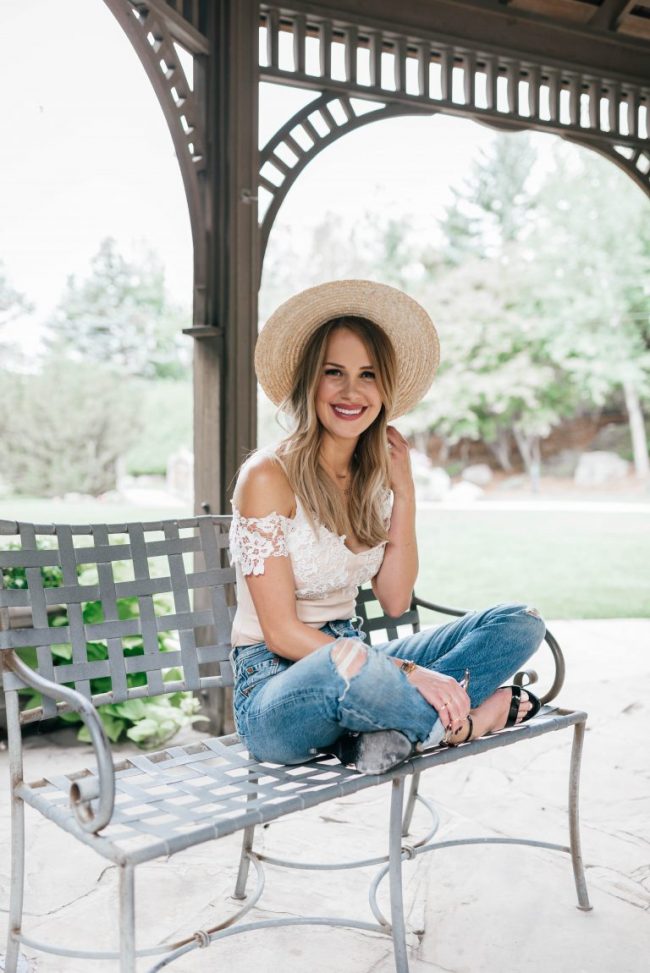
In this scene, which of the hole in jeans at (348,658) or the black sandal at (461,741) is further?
the black sandal at (461,741)

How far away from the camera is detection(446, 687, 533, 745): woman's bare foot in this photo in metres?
1.90

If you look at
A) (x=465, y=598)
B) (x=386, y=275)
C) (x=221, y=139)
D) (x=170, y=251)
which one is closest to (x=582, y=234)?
(x=386, y=275)

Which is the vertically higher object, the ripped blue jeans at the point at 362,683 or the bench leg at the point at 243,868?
the ripped blue jeans at the point at 362,683

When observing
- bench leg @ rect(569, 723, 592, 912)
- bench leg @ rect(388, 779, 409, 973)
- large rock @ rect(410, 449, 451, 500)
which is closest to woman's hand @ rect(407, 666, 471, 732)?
bench leg @ rect(388, 779, 409, 973)

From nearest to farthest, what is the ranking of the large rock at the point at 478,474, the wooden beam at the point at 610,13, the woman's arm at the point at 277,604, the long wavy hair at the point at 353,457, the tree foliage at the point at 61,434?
the woman's arm at the point at 277,604 → the long wavy hair at the point at 353,457 → the wooden beam at the point at 610,13 → the tree foliage at the point at 61,434 → the large rock at the point at 478,474

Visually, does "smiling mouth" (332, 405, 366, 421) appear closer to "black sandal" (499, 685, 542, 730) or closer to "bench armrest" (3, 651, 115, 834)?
"black sandal" (499, 685, 542, 730)

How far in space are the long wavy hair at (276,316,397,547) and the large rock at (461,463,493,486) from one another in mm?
18929

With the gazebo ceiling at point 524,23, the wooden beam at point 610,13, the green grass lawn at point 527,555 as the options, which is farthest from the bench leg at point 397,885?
the green grass lawn at point 527,555

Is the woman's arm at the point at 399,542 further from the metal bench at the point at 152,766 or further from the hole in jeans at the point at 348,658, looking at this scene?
the hole in jeans at the point at 348,658

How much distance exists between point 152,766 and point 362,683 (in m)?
0.49

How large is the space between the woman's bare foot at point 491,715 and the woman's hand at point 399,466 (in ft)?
1.80

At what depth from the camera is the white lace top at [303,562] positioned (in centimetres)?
198

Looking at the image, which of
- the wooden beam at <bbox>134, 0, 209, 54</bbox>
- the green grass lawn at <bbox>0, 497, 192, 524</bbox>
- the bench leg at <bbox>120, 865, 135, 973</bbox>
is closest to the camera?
the bench leg at <bbox>120, 865, 135, 973</bbox>

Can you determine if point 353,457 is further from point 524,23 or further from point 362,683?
point 524,23
